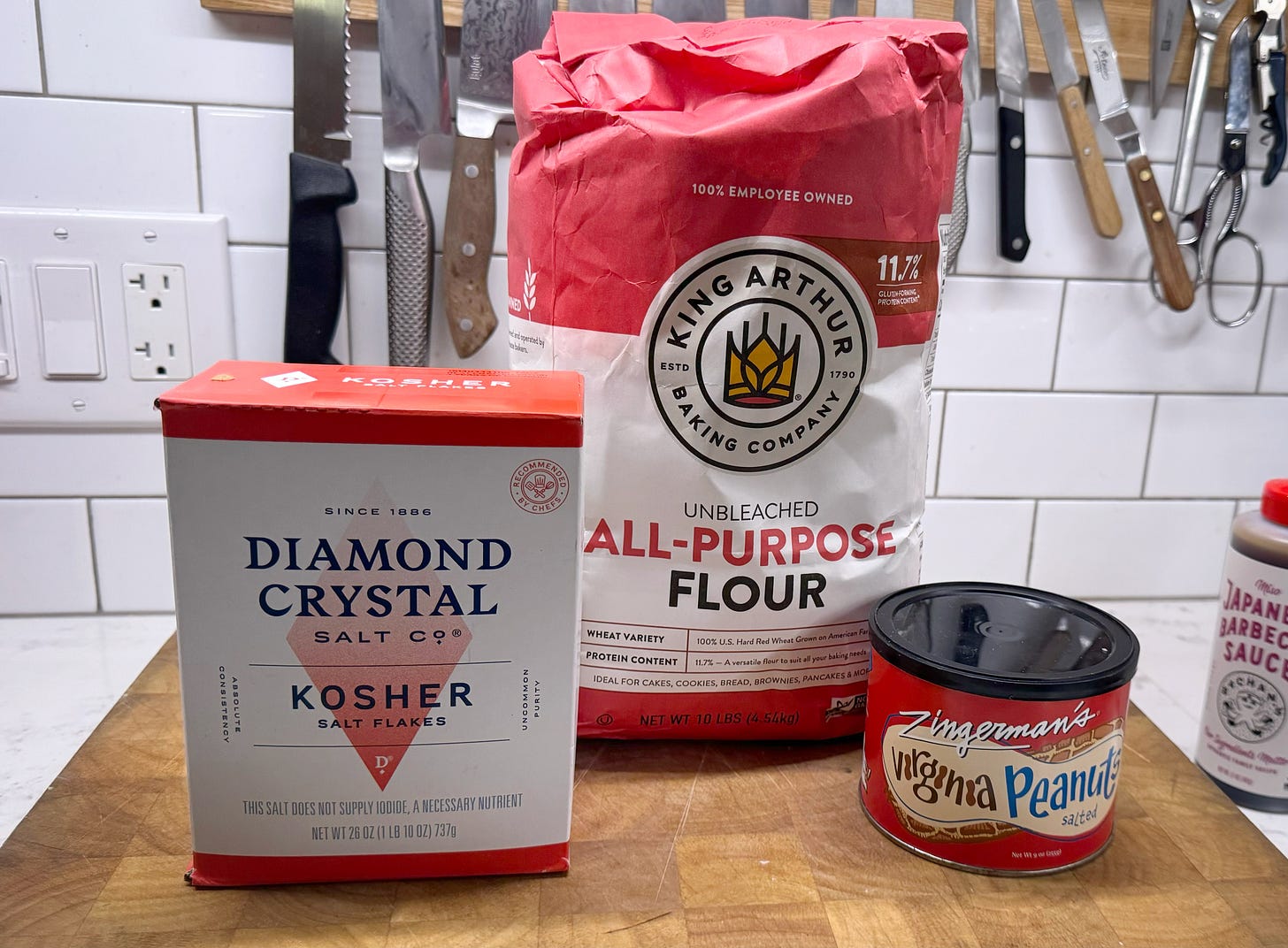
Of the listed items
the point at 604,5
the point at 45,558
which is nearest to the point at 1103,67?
the point at 604,5

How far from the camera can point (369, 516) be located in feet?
1.37

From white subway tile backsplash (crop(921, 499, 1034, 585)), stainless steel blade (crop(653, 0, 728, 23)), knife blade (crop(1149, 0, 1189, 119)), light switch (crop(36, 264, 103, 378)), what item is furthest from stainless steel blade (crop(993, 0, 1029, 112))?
light switch (crop(36, 264, 103, 378))

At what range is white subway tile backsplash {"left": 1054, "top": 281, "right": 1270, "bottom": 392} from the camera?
86cm

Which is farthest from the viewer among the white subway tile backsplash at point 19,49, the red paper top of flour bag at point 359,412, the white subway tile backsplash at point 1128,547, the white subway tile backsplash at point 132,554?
the white subway tile backsplash at point 1128,547

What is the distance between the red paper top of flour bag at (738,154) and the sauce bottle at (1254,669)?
24cm

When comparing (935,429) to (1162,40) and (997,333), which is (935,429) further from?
(1162,40)

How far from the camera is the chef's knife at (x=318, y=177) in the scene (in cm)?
70

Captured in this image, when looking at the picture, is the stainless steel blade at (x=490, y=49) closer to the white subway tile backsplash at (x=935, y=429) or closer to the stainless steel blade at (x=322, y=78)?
the stainless steel blade at (x=322, y=78)

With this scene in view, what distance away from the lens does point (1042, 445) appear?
89 centimetres

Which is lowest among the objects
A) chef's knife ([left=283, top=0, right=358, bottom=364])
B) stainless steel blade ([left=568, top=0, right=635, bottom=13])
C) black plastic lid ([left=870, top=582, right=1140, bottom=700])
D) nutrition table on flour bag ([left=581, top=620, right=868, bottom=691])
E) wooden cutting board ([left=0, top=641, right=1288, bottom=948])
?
wooden cutting board ([left=0, top=641, right=1288, bottom=948])

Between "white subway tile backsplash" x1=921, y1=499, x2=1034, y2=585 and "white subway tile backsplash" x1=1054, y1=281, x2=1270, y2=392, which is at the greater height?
"white subway tile backsplash" x1=1054, y1=281, x2=1270, y2=392

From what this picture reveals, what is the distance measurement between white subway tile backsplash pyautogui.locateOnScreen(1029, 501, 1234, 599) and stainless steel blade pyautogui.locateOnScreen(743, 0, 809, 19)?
1.60 ft

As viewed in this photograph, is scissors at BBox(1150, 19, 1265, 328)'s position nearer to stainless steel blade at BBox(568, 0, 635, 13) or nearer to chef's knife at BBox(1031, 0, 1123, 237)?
chef's knife at BBox(1031, 0, 1123, 237)

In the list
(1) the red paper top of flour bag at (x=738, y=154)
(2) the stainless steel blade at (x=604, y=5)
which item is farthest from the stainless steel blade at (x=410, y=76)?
(1) the red paper top of flour bag at (x=738, y=154)
